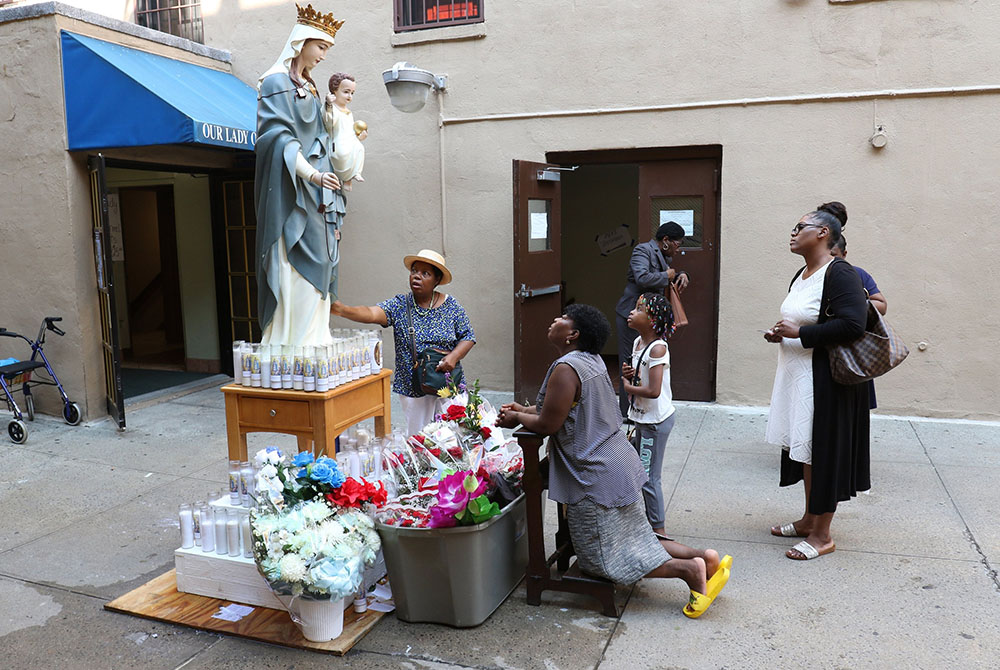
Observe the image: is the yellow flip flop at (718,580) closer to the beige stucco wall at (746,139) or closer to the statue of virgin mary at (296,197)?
the statue of virgin mary at (296,197)

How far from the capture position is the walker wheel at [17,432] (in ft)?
21.8

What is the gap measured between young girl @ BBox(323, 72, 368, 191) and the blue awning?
2754 millimetres

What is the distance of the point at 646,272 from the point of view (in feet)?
22.0

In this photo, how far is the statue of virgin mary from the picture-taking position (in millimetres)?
4270

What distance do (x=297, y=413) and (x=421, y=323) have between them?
36.4 inches

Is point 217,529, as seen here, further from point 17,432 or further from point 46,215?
point 46,215

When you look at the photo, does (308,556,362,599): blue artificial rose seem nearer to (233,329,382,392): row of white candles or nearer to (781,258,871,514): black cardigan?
(233,329,382,392): row of white candles

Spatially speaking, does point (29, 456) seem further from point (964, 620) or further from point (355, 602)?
point (964, 620)

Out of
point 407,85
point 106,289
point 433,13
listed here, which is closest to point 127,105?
point 106,289

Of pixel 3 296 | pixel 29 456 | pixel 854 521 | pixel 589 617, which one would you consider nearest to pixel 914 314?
pixel 854 521

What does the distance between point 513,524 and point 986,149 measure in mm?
5428

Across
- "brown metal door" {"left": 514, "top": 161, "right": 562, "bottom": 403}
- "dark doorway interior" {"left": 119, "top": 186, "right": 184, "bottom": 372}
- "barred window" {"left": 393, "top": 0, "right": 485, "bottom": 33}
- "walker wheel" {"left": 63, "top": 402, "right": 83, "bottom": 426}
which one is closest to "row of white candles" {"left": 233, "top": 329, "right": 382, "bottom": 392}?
"brown metal door" {"left": 514, "top": 161, "right": 562, "bottom": 403}

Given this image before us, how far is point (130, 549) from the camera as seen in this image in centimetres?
459

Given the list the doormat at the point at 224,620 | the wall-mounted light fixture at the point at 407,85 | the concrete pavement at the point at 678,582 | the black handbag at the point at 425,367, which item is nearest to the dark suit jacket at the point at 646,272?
the concrete pavement at the point at 678,582
